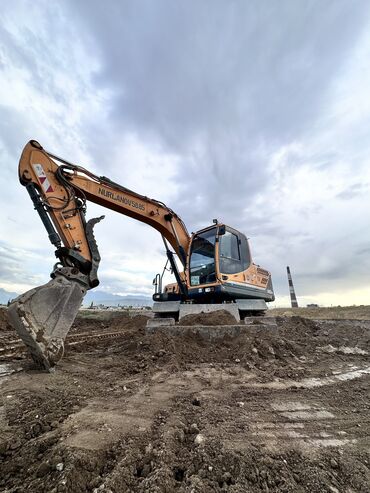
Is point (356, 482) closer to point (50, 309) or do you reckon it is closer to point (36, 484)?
point (36, 484)

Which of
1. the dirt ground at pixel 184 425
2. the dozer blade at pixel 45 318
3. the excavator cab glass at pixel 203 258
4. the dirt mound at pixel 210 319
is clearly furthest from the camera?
the excavator cab glass at pixel 203 258

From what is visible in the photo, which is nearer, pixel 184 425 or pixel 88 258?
pixel 184 425

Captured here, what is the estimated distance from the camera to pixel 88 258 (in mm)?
4859

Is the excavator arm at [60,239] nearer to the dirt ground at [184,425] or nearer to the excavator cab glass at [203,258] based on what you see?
the dirt ground at [184,425]

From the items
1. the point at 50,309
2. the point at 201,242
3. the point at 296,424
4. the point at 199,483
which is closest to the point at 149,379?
the point at 50,309

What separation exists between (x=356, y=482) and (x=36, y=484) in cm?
201

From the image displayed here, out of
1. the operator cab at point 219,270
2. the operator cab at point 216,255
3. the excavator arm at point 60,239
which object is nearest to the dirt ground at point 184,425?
the excavator arm at point 60,239

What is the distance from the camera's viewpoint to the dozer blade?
363 centimetres

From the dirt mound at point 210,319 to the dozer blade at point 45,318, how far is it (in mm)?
2730

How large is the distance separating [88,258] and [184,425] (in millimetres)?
3334

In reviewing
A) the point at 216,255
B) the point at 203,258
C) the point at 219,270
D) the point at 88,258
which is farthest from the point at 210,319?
the point at 88,258

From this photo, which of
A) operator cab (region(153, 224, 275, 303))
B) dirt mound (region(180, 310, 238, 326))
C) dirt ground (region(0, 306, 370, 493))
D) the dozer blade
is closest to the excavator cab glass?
operator cab (region(153, 224, 275, 303))

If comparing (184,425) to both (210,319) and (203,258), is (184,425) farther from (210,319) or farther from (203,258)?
(203,258)

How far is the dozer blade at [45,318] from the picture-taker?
11.9 feet
